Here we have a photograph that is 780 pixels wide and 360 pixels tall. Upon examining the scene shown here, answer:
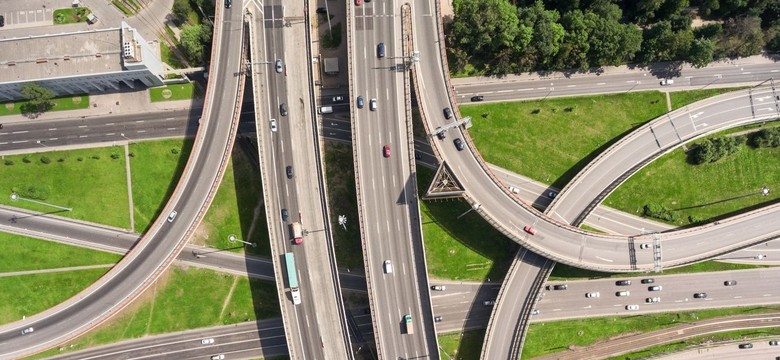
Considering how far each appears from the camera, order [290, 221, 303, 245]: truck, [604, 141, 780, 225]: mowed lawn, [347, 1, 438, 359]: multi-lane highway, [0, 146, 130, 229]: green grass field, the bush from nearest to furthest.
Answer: [290, 221, 303, 245]: truck
[347, 1, 438, 359]: multi-lane highway
[0, 146, 130, 229]: green grass field
the bush
[604, 141, 780, 225]: mowed lawn

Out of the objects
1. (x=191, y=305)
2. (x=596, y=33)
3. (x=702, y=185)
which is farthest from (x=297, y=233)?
(x=702, y=185)

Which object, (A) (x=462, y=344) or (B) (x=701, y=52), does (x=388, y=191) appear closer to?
(A) (x=462, y=344)

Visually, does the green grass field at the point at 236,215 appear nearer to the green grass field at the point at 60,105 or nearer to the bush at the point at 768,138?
the green grass field at the point at 60,105

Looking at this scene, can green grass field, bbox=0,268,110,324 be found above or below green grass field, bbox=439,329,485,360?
above

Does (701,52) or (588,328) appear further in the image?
(588,328)

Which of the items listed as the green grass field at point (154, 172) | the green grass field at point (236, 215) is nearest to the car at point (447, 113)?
the green grass field at point (236, 215)

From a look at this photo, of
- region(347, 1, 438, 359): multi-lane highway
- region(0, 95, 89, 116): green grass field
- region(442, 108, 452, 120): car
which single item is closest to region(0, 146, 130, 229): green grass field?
region(0, 95, 89, 116): green grass field

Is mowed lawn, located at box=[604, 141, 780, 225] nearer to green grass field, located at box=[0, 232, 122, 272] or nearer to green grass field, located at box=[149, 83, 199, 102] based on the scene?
green grass field, located at box=[149, 83, 199, 102]
